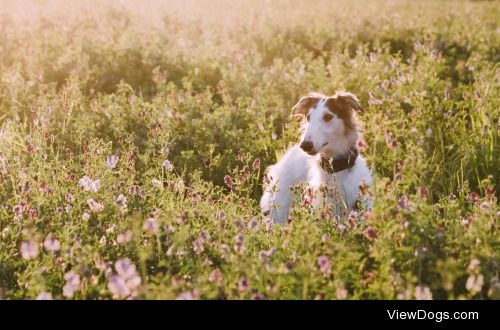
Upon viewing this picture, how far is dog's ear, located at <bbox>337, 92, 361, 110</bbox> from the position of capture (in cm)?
559

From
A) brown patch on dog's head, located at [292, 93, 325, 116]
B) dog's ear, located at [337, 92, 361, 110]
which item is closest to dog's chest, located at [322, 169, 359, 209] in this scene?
dog's ear, located at [337, 92, 361, 110]

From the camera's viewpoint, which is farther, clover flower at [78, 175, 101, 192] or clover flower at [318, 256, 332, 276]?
clover flower at [78, 175, 101, 192]

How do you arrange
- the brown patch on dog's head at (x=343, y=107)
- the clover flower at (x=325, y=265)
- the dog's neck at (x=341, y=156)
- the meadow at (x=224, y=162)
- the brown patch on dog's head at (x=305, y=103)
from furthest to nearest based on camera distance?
the brown patch on dog's head at (x=305, y=103)
the brown patch on dog's head at (x=343, y=107)
the dog's neck at (x=341, y=156)
the meadow at (x=224, y=162)
the clover flower at (x=325, y=265)

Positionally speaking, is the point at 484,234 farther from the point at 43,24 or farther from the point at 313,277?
the point at 43,24

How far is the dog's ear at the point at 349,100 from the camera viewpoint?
18.3ft

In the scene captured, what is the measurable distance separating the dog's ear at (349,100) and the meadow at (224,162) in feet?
1.44

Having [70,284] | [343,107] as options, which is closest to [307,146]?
[343,107]

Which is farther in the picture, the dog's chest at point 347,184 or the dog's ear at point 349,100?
the dog's ear at point 349,100

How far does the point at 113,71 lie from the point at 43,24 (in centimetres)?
387

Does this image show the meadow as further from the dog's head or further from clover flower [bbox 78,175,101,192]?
the dog's head
